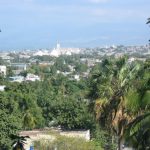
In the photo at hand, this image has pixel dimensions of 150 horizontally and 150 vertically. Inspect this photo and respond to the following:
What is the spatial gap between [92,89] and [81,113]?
17.1 metres

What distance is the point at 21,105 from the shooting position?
43.9 metres

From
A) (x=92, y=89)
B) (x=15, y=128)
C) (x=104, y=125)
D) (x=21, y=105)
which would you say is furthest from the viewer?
(x=21, y=105)

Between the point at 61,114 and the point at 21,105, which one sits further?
the point at 21,105

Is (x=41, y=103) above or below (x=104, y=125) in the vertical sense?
below

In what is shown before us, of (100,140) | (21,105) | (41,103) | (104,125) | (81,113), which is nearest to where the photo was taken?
(104,125)

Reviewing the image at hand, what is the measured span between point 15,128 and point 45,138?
236 centimetres


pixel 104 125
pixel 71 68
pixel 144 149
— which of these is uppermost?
pixel 144 149

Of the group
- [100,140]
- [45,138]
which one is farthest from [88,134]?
[45,138]

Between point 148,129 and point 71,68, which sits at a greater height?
point 148,129

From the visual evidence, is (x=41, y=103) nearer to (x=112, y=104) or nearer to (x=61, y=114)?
(x=61, y=114)

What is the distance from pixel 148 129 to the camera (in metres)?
8.12

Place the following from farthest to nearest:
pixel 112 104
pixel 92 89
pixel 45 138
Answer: pixel 45 138 < pixel 92 89 < pixel 112 104

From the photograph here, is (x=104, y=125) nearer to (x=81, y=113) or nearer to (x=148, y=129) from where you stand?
(x=148, y=129)

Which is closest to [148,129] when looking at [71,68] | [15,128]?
[15,128]
